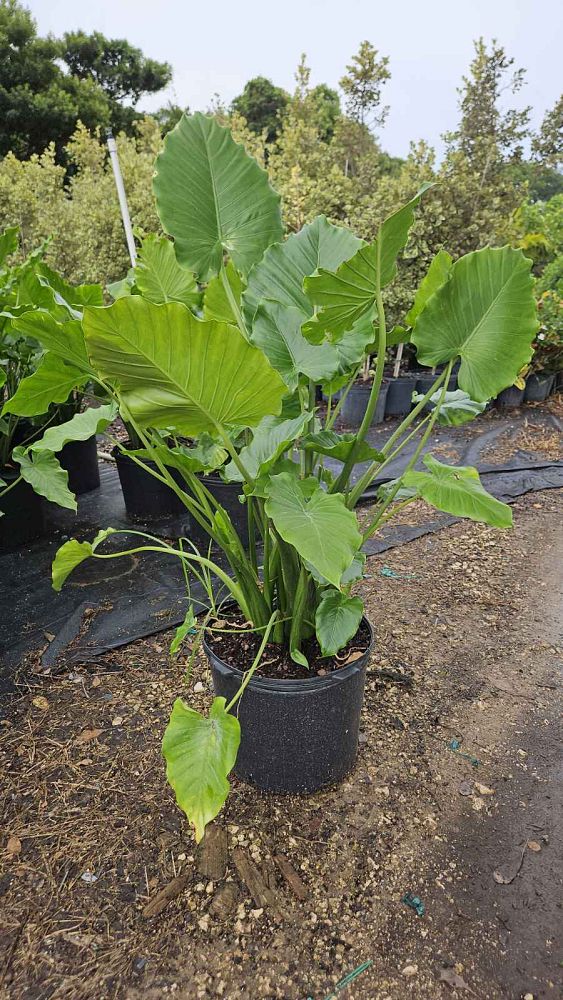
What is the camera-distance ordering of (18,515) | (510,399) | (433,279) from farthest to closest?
1. (510,399)
2. (18,515)
3. (433,279)

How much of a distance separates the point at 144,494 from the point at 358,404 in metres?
2.19

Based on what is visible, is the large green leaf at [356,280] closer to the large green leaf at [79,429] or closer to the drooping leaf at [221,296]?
the drooping leaf at [221,296]

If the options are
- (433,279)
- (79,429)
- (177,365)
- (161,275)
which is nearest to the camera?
(177,365)

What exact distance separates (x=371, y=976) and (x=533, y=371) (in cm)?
462

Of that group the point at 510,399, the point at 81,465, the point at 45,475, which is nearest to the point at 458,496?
the point at 45,475

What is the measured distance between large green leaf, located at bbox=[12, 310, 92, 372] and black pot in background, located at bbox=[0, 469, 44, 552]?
1.26 meters

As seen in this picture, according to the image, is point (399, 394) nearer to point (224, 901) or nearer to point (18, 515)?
point (18, 515)

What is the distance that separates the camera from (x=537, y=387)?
4734 millimetres

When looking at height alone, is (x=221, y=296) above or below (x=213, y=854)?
above

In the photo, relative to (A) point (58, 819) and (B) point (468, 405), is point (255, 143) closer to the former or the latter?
(B) point (468, 405)

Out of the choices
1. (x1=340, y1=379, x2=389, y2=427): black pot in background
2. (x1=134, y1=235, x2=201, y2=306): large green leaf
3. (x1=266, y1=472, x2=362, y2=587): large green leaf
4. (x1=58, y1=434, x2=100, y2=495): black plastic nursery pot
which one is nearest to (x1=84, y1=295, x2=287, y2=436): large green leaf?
(x1=266, y1=472, x2=362, y2=587): large green leaf

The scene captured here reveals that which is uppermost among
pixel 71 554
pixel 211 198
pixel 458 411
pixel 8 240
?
pixel 8 240

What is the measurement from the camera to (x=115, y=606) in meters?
1.91

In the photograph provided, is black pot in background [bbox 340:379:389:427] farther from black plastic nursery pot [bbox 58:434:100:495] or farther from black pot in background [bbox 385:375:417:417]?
black plastic nursery pot [bbox 58:434:100:495]
